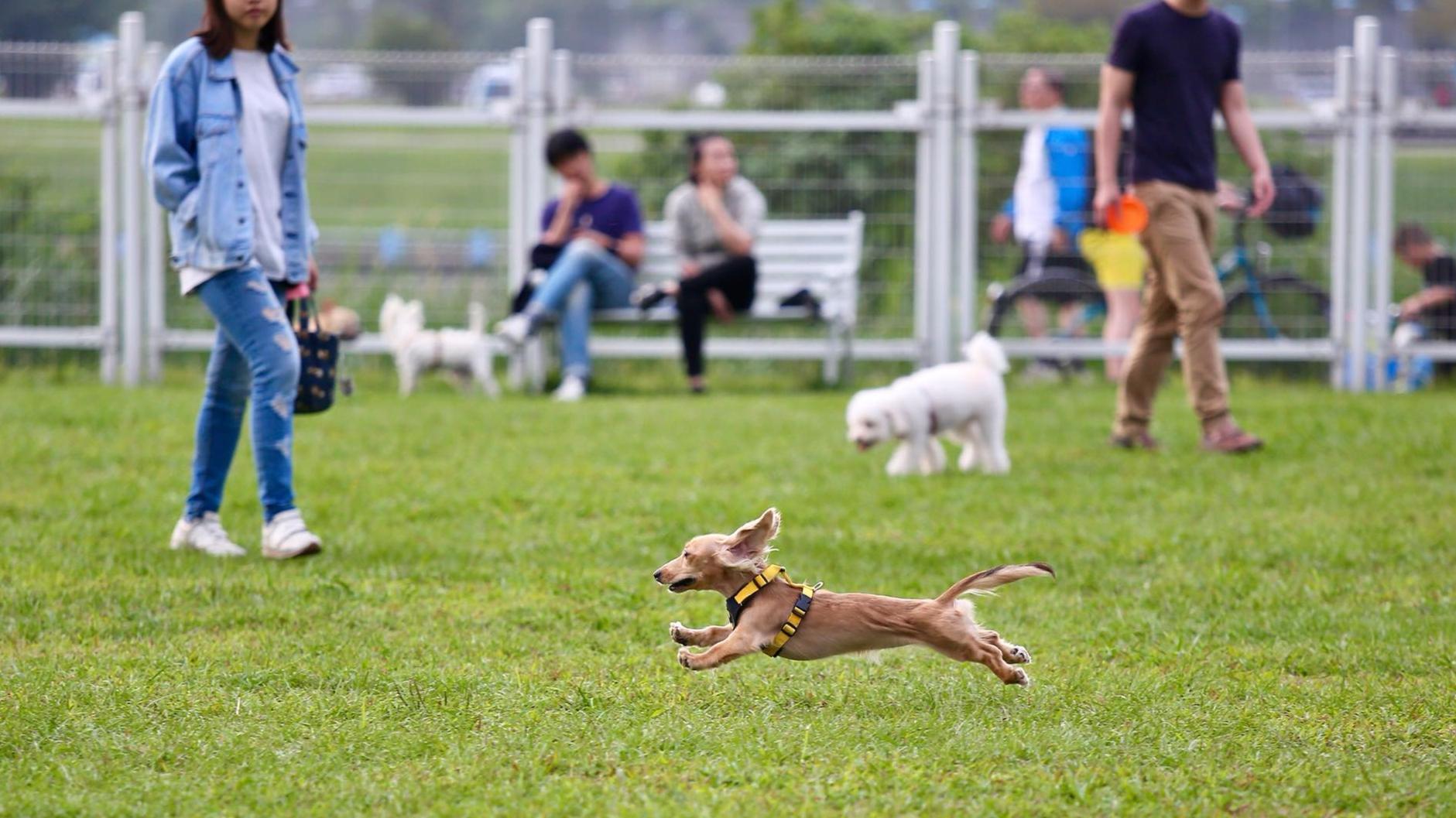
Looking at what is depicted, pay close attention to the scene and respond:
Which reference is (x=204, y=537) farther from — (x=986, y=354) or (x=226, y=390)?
(x=986, y=354)

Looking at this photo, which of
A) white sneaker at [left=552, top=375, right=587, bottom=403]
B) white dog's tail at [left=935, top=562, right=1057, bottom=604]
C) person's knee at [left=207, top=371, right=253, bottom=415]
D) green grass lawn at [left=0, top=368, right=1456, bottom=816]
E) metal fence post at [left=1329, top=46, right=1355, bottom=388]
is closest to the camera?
green grass lawn at [left=0, top=368, right=1456, bottom=816]

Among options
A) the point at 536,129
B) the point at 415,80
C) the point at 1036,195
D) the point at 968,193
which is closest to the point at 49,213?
the point at 415,80

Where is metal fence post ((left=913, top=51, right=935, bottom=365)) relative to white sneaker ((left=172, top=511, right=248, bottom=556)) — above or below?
above

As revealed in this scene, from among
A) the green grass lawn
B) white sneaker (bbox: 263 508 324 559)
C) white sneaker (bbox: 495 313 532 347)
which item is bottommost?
the green grass lawn

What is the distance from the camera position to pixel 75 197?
12727 millimetres

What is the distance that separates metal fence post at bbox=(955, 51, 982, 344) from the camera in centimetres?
1242

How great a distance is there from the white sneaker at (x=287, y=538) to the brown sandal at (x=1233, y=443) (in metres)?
4.50

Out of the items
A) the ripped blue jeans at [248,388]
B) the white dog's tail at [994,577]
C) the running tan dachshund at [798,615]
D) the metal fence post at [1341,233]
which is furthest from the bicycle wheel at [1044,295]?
the white dog's tail at [994,577]

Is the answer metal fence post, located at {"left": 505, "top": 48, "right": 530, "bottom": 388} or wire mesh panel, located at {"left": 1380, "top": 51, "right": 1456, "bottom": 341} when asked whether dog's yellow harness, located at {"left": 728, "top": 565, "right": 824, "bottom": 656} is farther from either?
wire mesh panel, located at {"left": 1380, "top": 51, "right": 1456, "bottom": 341}

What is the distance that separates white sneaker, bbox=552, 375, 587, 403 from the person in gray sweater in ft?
2.18

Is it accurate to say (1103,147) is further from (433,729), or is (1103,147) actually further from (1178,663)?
(433,729)

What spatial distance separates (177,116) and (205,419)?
1047 mm

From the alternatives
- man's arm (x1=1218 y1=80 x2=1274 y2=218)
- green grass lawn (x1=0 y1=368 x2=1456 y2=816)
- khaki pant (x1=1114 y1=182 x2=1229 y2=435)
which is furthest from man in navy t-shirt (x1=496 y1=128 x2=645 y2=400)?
man's arm (x1=1218 y1=80 x2=1274 y2=218)

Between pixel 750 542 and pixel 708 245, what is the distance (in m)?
8.07
